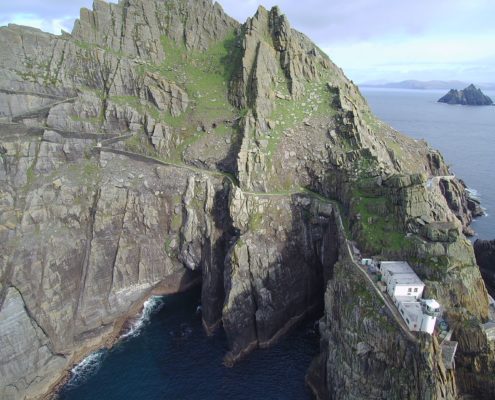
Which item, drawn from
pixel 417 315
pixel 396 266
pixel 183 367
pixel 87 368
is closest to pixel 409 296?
pixel 417 315

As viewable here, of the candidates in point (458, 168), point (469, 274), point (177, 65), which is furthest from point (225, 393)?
point (458, 168)

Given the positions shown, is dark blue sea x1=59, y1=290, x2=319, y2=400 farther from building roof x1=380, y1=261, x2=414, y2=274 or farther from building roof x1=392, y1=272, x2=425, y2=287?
building roof x1=392, y1=272, x2=425, y2=287

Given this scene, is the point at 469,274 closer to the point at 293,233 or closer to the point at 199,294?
the point at 293,233

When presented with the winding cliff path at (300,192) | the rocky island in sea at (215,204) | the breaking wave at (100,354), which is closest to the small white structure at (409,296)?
the winding cliff path at (300,192)

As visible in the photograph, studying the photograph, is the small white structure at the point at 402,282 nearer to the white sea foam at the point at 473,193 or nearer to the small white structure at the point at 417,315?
the small white structure at the point at 417,315

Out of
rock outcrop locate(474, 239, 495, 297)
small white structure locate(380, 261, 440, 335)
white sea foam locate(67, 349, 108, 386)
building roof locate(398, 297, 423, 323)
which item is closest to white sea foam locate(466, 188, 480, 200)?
rock outcrop locate(474, 239, 495, 297)

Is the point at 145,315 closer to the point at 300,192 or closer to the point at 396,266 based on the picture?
the point at 300,192
